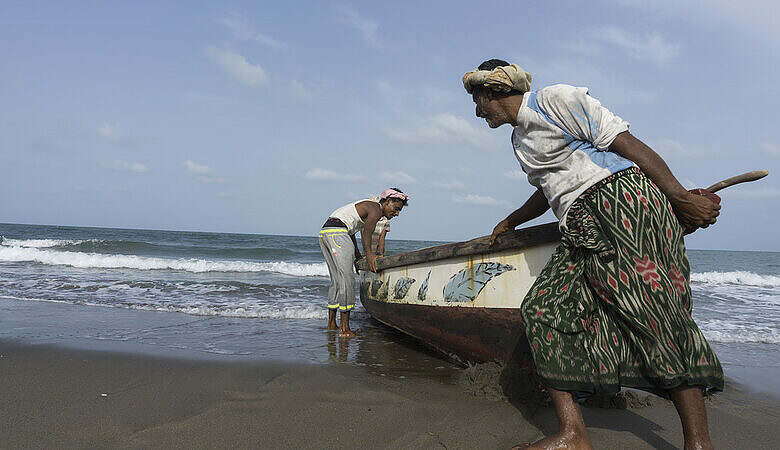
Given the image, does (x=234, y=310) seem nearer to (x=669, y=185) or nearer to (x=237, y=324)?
(x=237, y=324)

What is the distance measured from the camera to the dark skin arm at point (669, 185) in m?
1.76

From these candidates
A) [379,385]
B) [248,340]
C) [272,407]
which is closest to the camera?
[272,407]

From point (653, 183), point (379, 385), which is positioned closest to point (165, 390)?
point (379, 385)

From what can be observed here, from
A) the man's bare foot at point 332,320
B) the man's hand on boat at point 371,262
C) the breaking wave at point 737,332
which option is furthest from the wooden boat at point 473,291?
the breaking wave at point 737,332

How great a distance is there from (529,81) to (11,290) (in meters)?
8.91

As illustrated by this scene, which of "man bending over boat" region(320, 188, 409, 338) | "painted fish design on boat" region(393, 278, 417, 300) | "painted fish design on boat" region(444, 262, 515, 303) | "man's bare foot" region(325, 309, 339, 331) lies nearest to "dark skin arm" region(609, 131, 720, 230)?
"painted fish design on boat" region(444, 262, 515, 303)

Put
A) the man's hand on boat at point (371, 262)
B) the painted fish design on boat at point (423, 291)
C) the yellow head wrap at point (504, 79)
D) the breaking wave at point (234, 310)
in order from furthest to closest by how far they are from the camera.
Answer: the breaking wave at point (234, 310) < the man's hand on boat at point (371, 262) < the painted fish design on boat at point (423, 291) < the yellow head wrap at point (504, 79)

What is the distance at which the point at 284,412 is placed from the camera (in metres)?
2.54

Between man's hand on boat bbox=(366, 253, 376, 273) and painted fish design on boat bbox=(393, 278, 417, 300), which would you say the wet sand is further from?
man's hand on boat bbox=(366, 253, 376, 273)

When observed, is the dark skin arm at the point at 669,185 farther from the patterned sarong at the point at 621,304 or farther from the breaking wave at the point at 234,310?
the breaking wave at the point at 234,310

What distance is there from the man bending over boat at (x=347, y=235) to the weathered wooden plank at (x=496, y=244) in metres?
1.25

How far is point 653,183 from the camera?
180 centimetres

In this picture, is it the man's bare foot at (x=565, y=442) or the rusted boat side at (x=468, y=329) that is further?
the rusted boat side at (x=468, y=329)

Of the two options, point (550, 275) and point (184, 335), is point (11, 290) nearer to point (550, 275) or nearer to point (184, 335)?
point (184, 335)
